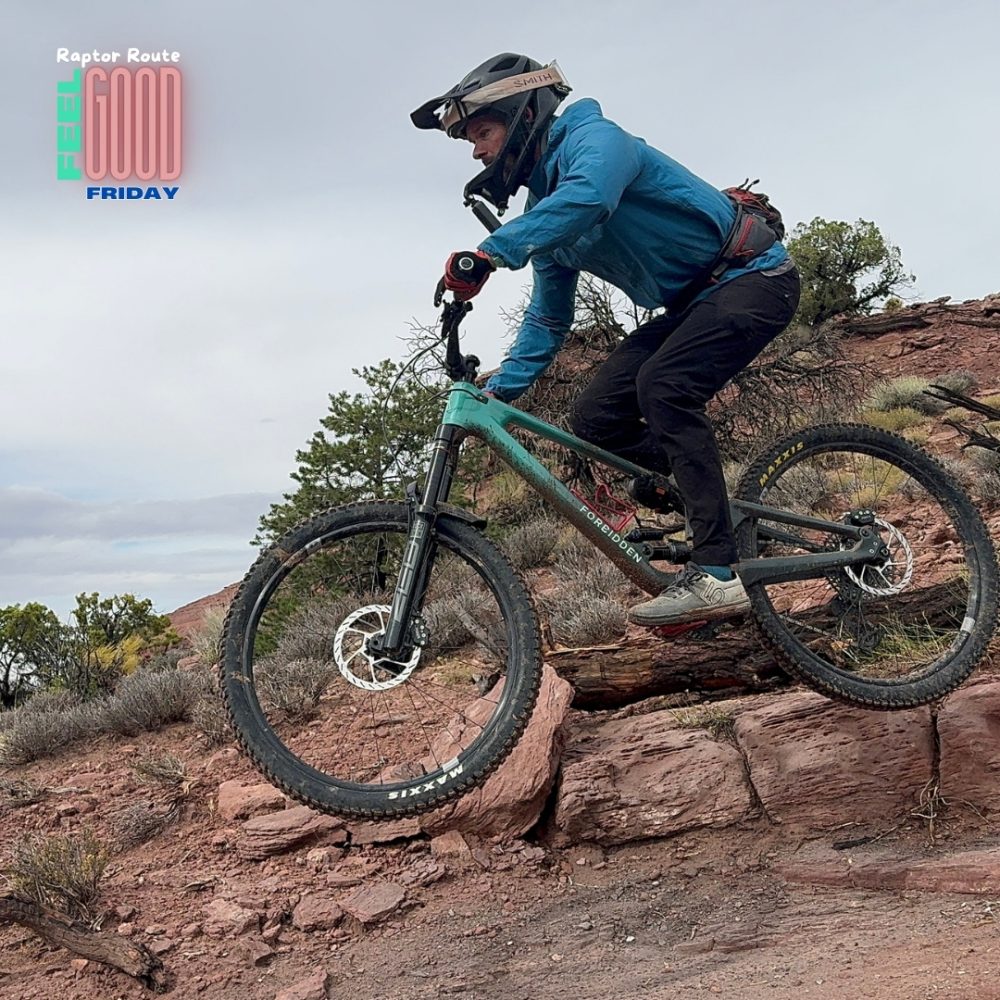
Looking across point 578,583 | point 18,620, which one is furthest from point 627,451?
point 18,620

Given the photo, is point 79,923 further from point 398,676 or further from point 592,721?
point 592,721

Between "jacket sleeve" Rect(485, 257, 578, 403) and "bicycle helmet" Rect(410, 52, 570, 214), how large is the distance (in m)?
0.74

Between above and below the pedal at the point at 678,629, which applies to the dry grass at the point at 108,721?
below

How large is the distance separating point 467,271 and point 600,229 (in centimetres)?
92

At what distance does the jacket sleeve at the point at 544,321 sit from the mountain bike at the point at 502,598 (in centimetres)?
47

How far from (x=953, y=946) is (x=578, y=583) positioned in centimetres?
561

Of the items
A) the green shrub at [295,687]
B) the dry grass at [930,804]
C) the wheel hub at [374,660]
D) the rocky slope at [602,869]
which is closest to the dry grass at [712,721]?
the rocky slope at [602,869]

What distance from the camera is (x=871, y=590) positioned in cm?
472

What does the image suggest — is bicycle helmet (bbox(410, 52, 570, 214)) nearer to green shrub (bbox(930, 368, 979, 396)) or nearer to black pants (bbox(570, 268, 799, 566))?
black pants (bbox(570, 268, 799, 566))

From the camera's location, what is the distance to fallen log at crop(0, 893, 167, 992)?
4.01 meters

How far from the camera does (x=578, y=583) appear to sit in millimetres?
8734

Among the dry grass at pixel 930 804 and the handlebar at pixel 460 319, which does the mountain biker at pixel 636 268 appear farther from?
the dry grass at pixel 930 804

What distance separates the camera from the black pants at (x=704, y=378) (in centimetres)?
415

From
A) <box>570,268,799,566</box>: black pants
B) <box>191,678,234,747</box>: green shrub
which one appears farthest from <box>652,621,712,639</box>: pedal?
<box>191,678,234,747</box>: green shrub
